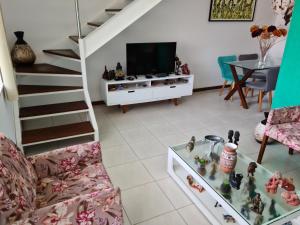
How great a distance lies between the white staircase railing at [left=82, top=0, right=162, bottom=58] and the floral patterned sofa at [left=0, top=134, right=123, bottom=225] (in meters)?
1.56

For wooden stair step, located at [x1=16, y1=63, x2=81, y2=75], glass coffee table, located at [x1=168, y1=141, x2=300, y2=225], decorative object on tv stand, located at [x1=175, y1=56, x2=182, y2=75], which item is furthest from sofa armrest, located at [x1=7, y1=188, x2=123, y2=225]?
decorative object on tv stand, located at [x1=175, y1=56, x2=182, y2=75]

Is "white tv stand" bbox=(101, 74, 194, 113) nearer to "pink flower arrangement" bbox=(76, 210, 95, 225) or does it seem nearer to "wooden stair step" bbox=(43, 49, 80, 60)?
"wooden stair step" bbox=(43, 49, 80, 60)

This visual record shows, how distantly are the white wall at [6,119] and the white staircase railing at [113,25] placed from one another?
3.42ft

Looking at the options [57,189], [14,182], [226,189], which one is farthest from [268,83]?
[14,182]

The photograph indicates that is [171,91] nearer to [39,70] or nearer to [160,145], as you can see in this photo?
[160,145]

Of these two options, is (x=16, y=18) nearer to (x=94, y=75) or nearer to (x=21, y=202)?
(x=94, y=75)

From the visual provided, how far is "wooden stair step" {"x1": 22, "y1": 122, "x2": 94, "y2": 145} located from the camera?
2678 millimetres

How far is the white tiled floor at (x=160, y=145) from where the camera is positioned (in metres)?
2.00

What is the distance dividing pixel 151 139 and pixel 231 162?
1.35 meters

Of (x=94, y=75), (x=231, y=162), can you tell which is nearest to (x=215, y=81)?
(x=94, y=75)

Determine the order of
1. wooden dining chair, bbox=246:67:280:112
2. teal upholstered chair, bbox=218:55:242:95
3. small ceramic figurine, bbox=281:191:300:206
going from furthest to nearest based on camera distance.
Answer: teal upholstered chair, bbox=218:55:242:95 < wooden dining chair, bbox=246:67:280:112 < small ceramic figurine, bbox=281:191:300:206

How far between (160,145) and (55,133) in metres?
1.27

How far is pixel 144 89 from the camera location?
385cm

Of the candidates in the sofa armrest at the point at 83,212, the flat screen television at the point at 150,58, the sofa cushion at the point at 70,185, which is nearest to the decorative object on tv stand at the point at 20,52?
the flat screen television at the point at 150,58
